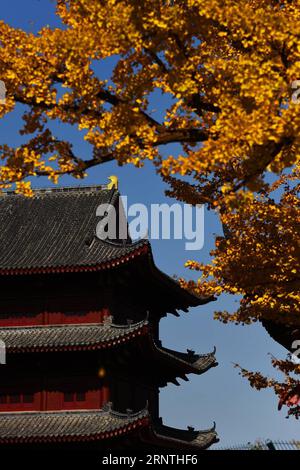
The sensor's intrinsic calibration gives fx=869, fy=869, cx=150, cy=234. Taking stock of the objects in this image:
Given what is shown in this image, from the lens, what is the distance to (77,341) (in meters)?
30.0

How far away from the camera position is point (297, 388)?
21.3 metres

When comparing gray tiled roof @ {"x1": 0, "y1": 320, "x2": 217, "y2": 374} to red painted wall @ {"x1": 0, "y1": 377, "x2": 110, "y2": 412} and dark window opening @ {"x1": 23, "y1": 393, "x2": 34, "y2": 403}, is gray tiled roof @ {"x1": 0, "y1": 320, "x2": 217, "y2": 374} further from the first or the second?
dark window opening @ {"x1": 23, "y1": 393, "x2": 34, "y2": 403}

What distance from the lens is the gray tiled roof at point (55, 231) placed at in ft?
104

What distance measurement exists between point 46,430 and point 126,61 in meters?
18.9

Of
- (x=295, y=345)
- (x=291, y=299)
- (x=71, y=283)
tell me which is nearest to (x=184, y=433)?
(x=71, y=283)

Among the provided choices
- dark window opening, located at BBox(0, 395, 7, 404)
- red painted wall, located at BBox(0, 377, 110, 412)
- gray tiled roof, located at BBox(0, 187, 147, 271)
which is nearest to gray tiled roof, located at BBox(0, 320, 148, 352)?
red painted wall, located at BBox(0, 377, 110, 412)

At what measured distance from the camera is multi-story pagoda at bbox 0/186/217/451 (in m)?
29.5

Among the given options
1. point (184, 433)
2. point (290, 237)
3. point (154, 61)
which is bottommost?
point (184, 433)

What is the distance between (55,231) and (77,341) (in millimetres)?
5842

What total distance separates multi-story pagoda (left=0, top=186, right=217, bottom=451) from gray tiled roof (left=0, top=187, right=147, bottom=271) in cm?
5

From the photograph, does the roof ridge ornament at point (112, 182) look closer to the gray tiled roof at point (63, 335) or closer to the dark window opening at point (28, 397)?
the gray tiled roof at point (63, 335)

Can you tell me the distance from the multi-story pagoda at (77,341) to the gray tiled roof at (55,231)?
5 cm

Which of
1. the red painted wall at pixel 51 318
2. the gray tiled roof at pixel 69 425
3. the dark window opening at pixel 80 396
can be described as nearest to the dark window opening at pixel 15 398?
the gray tiled roof at pixel 69 425

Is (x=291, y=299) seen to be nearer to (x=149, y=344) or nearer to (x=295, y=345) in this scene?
(x=295, y=345)
